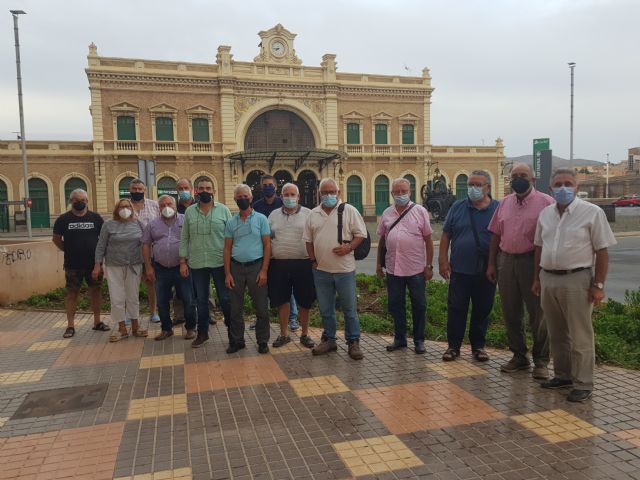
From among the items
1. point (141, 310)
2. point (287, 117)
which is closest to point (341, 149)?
point (287, 117)

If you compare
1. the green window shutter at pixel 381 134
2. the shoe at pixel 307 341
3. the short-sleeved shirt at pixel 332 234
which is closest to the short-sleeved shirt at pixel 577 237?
the short-sleeved shirt at pixel 332 234

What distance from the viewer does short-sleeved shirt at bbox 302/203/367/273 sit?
566 cm

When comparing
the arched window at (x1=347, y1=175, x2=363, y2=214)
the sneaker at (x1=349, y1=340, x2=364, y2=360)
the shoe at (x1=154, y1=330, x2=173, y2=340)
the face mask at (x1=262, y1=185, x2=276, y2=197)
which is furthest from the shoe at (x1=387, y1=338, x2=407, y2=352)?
the arched window at (x1=347, y1=175, x2=363, y2=214)

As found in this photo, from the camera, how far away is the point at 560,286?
14.3ft

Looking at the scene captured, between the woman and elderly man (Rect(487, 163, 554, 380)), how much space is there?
448 cm

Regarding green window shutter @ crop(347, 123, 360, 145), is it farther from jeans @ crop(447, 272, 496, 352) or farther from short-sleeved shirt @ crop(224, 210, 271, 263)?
jeans @ crop(447, 272, 496, 352)

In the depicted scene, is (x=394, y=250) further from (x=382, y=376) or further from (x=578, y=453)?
(x=578, y=453)

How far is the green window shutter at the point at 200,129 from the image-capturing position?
35094 millimetres

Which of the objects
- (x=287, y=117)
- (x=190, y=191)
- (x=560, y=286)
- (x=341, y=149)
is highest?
(x=287, y=117)

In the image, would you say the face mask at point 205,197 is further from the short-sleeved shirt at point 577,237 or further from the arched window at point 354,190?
the arched window at point 354,190

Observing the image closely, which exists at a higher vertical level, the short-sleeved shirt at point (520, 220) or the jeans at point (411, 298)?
the short-sleeved shirt at point (520, 220)

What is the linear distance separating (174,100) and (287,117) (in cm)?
803

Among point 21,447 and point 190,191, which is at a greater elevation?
point 190,191

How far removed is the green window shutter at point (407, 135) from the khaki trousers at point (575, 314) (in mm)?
37101
